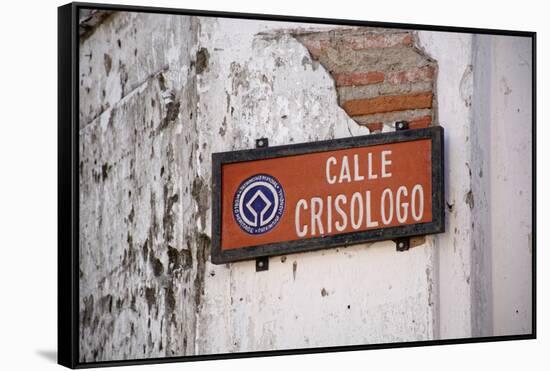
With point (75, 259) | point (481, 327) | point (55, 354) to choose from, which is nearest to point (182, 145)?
point (75, 259)

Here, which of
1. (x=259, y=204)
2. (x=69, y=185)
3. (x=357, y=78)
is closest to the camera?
(x=69, y=185)

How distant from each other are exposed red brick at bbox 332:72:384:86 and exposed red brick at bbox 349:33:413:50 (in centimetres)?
10

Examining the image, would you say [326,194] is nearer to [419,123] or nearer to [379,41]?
[419,123]

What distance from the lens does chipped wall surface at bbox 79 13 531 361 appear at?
5.01 metres

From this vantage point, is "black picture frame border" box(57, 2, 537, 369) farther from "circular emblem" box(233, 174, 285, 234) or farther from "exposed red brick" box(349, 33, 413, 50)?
"exposed red brick" box(349, 33, 413, 50)

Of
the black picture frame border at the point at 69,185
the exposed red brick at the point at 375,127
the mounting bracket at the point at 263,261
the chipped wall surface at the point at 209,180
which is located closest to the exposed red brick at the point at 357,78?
the chipped wall surface at the point at 209,180

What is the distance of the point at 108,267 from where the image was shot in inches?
197

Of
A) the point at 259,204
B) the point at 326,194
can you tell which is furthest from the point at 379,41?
the point at 259,204

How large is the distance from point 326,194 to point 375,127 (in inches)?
12.9

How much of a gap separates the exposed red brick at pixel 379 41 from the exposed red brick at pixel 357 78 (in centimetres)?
10

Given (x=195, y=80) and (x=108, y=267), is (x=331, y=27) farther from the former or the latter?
(x=108, y=267)

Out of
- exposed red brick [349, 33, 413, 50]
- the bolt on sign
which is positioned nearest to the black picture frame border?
the bolt on sign

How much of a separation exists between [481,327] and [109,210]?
5.34 feet

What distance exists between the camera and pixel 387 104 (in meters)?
5.49
